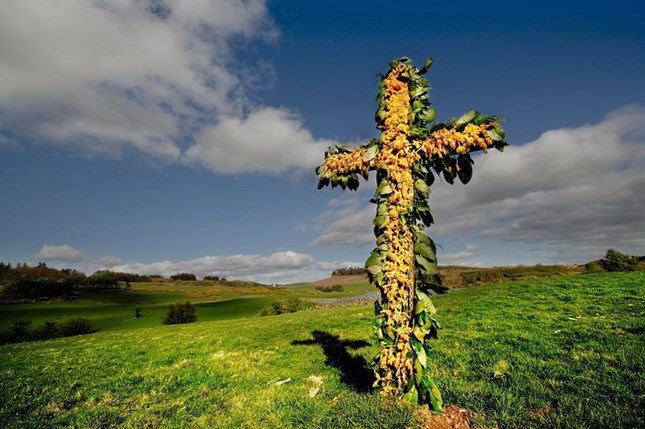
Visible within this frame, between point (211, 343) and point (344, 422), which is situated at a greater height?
point (344, 422)

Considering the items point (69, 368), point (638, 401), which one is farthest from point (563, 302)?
point (69, 368)

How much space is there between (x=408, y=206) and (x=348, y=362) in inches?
219

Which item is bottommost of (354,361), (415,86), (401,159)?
(354,361)

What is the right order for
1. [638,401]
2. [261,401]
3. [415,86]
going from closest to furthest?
[638,401] < [415,86] < [261,401]

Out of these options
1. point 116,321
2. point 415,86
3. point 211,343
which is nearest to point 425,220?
point 415,86

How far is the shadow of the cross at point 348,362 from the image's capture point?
670 centimetres

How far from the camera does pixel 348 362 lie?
8680mm

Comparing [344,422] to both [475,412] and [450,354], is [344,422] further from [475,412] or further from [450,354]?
[450,354]

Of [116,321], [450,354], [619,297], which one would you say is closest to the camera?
[450,354]

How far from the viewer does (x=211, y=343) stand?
51.4 ft

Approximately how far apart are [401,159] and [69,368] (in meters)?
14.9

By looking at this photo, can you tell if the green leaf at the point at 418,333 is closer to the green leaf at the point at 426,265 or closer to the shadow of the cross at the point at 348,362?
the green leaf at the point at 426,265

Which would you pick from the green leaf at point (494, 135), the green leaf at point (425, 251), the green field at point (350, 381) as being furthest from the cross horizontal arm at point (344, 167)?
the green field at point (350, 381)

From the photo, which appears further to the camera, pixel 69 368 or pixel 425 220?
pixel 69 368
